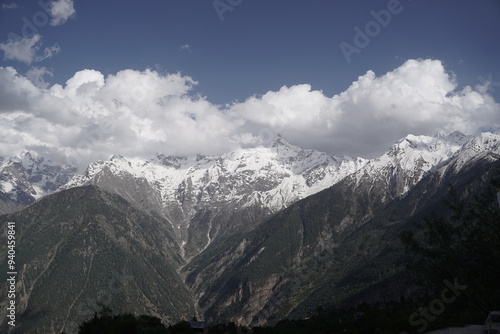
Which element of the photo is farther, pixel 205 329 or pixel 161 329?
pixel 205 329

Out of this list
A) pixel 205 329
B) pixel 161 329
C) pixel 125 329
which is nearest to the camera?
pixel 161 329

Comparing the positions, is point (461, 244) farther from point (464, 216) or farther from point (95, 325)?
point (95, 325)

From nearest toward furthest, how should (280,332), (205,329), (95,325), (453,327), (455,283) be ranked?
(453,327) → (455,283) → (95,325) → (205,329) → (280,332)

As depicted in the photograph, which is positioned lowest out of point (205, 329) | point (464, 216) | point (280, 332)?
point (280, 332)

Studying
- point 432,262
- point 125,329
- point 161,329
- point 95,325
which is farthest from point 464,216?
point 95,325

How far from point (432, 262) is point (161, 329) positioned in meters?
55.0

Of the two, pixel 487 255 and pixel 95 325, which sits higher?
pixel 95 325

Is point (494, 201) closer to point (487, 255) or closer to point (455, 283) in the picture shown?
point (487, 255)

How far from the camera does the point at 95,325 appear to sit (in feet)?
318

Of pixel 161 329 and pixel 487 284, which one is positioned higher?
pixel 161 329

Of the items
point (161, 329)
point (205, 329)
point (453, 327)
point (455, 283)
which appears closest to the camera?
point (453, 327)

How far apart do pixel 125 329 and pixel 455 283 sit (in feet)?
237

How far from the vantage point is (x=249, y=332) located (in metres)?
144

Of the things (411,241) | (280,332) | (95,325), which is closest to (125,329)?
(95,325)
